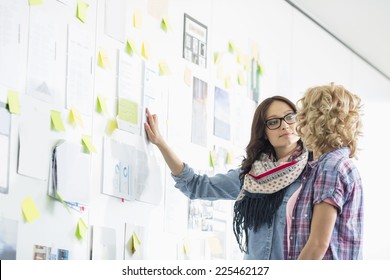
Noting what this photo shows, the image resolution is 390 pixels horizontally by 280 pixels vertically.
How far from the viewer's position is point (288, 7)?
14.1 ft

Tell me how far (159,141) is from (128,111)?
0.20m

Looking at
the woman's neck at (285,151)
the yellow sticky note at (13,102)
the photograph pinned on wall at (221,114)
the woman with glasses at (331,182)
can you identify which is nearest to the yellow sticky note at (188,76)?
the photograph pinned on wall at (221,114)

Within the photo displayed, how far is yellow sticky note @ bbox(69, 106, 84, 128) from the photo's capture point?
100 inches

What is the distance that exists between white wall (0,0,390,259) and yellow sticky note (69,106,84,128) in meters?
0.03

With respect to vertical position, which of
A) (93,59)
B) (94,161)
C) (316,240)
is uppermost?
(93,59)

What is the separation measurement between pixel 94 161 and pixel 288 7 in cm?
203

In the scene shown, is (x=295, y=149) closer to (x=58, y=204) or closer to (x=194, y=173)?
(x=194, y=173)

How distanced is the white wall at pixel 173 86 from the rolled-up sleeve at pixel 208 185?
0.22 ft

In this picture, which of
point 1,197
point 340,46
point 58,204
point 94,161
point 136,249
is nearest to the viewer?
point 1,197

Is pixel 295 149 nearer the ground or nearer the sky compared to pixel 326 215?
nearer the sky

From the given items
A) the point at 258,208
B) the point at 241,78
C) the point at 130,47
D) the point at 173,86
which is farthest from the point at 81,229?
the point at 241,78

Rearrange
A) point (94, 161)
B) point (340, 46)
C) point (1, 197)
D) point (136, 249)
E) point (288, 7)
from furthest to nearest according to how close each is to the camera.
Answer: point (340, 46)
point (288, 7)
point (136, 249)
point (94, 161)
point (1, 197)

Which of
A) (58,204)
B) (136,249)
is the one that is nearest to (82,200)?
(58,204)

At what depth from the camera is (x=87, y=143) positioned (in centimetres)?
261
